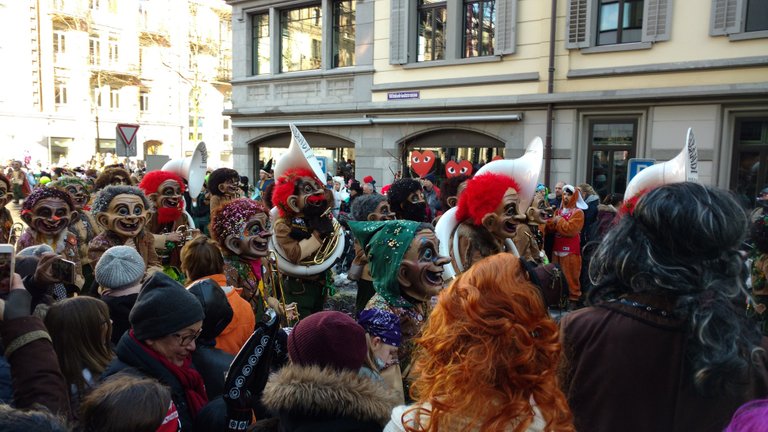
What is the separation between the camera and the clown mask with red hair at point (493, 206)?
14.3ft

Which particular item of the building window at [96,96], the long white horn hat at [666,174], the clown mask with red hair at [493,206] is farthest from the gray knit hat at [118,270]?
the building window at [96,96]

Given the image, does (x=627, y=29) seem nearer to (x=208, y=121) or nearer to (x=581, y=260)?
(x=581, y=260)

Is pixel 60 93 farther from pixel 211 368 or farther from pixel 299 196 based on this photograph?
pixel 211 368

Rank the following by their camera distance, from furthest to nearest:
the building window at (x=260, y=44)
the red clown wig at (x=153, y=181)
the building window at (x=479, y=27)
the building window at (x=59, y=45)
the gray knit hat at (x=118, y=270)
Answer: the building window at (x=59, y=45), the building window at (x=260, y=44), the building window at (x=479, y=27), the red clown wig at (x=153, y=181), the gray knit hat at (x=118, y=270)

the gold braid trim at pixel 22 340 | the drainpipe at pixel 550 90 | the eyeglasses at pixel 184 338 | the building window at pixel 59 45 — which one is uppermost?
the building window at pixel 59 45

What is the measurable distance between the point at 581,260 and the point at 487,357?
22.1ft

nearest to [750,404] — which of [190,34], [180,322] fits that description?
[180,322]

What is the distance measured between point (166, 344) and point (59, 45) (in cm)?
3853

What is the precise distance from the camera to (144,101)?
126ft

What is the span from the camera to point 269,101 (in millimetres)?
16844

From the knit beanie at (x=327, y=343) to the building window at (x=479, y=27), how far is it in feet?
40.6

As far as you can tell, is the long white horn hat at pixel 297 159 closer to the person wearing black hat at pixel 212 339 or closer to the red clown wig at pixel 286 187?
the red clown wig at pixel 286 187

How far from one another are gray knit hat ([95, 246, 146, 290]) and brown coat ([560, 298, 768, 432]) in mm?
2386

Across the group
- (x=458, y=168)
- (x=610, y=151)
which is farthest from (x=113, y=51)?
Result: (x=610, y=151)
